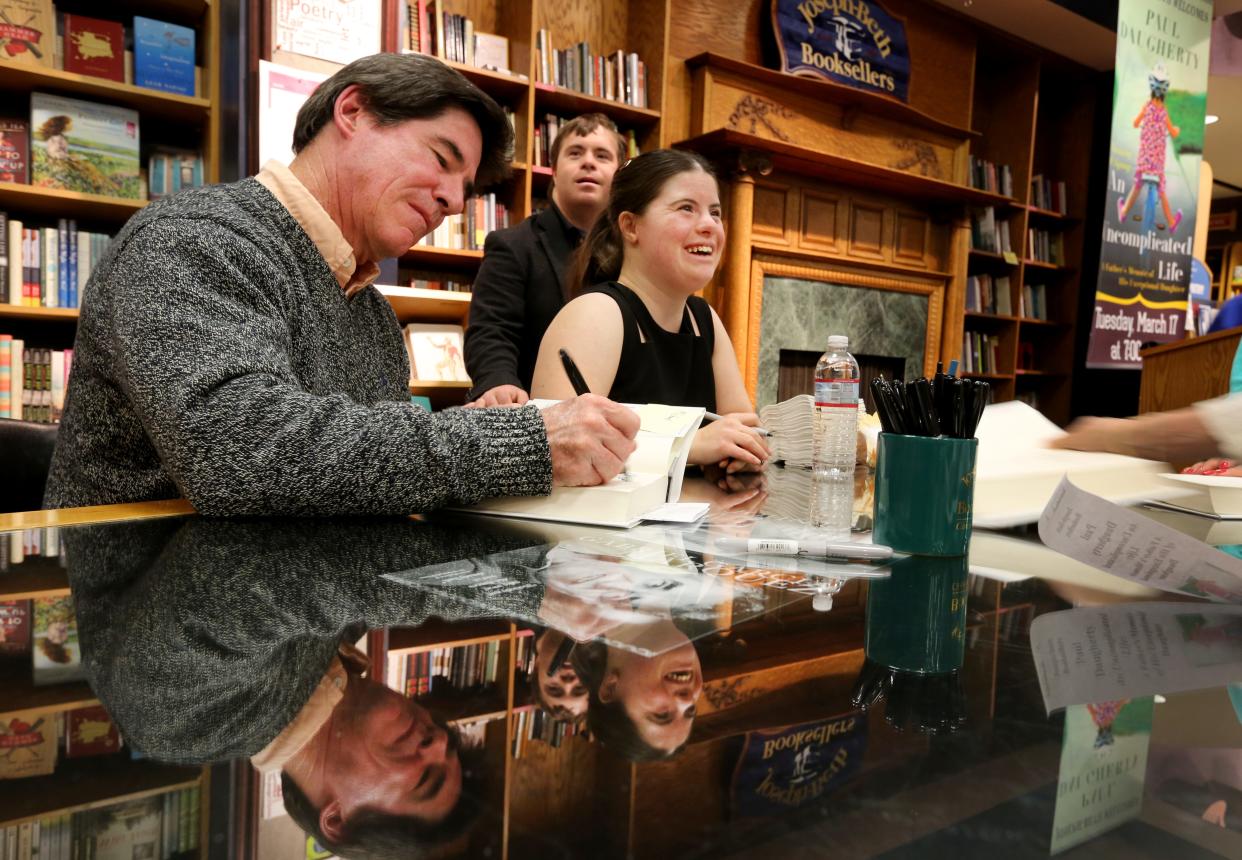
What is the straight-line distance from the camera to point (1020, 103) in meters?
5.83

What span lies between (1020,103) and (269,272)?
628 centimetres

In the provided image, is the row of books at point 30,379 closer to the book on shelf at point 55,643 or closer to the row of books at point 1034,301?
the book on shelf at point 55,643

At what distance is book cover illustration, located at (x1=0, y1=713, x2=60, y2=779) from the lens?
295mm

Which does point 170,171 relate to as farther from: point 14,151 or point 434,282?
point 434,282

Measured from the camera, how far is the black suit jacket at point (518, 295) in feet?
7.55

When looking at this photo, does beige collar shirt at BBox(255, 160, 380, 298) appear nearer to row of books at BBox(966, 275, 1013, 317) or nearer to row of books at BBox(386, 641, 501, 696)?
row of books at BBox(386, 641, 501, 696)

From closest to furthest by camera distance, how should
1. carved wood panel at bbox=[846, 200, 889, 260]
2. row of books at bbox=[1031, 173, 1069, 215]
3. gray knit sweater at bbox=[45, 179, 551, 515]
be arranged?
gray knit sweater at bbox=[45, 179, 551, 515] → carved wood panel at bbox=[846, 200, 889, 260] → row of books at bbox=[1031, 173, 1069, 215]

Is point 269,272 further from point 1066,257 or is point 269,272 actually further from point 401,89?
point 1066,257

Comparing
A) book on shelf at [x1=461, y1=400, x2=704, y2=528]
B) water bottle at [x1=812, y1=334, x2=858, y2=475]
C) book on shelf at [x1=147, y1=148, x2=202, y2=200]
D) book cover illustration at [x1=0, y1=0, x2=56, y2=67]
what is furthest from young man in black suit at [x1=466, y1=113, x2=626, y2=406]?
book cover illustration at [x1=0, y1=0, x2=56, y2=67]

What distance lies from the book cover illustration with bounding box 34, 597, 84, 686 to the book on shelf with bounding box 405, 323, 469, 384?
9.93 ft

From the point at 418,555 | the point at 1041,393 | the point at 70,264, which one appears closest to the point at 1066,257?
the point at 1041,393

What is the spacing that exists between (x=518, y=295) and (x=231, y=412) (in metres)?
1.63

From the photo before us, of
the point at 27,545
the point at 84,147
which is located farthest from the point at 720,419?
the point at 84,147

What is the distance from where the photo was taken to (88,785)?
0.28 meters
